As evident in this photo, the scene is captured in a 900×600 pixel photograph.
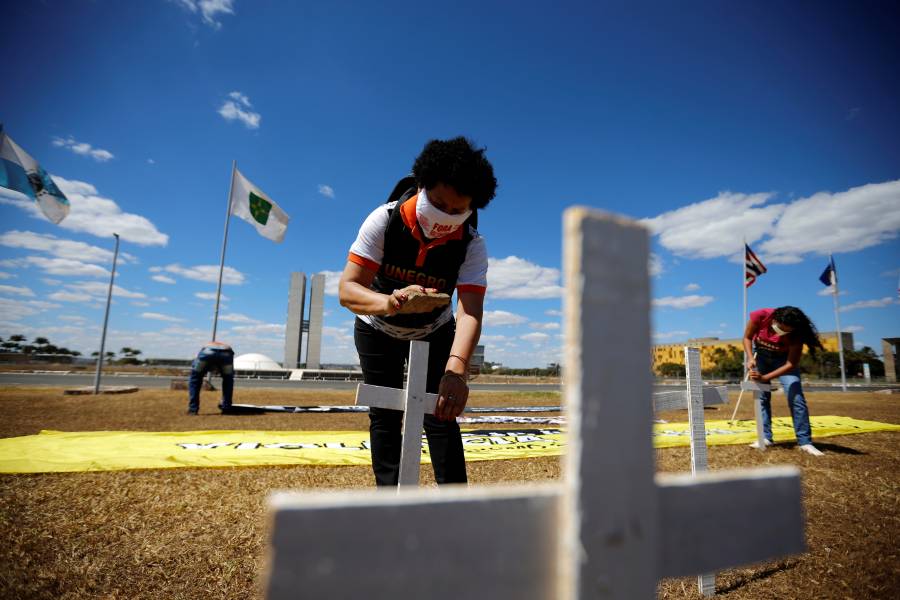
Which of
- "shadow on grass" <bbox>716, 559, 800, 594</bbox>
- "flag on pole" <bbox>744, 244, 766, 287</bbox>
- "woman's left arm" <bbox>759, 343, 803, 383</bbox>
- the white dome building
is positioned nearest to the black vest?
"shadow on grass" <bbox>716, 559, 800, 594</bbox>

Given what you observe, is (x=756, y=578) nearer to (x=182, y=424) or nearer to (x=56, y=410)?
(x=182, y=424)

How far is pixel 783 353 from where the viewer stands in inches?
223

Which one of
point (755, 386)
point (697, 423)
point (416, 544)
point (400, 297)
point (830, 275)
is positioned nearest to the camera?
point (416, 544)

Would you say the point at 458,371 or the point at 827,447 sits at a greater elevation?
the point at 458,371

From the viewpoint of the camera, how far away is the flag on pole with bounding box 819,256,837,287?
55.1ft

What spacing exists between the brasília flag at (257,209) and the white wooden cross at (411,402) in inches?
499

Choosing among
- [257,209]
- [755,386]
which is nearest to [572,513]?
[755,386]

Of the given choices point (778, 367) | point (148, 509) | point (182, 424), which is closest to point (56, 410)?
point (182, 424)

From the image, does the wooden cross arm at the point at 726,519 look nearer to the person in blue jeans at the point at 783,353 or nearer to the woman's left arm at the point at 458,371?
the woman's left arm at the point at 458,371

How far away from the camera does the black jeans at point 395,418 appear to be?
2006mm

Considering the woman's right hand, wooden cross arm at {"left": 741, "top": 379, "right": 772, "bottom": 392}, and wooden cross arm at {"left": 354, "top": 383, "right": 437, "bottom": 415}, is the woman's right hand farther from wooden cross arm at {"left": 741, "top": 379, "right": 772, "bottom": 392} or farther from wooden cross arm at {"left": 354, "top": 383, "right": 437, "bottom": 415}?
wooden cross arm at {"left": 741, "top": 379, "right": 772, "bottom": 392}

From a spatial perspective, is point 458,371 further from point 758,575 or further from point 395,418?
point 758,575

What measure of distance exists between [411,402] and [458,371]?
1.00 feet

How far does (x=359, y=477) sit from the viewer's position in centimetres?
388
